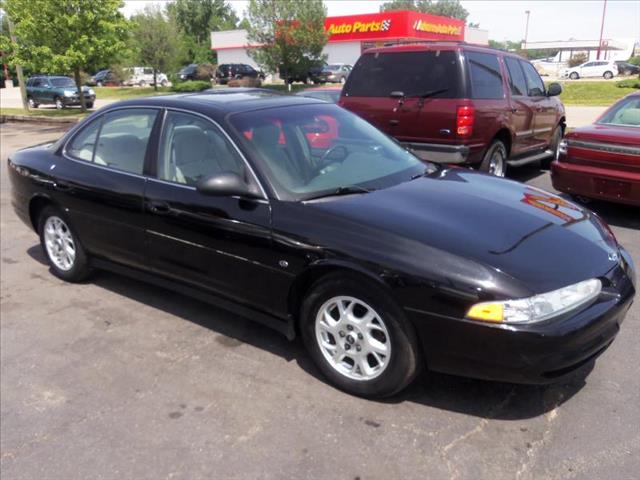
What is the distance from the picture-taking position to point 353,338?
124 inches

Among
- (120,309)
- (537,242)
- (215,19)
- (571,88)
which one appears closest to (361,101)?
(120,309)

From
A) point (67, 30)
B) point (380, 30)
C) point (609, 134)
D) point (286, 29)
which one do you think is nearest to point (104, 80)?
point (380, 30)

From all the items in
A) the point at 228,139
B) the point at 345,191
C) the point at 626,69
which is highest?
the point at 228,139

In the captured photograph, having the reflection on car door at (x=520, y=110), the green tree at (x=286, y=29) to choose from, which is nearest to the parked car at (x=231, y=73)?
the green tree at (x=286, y=29)

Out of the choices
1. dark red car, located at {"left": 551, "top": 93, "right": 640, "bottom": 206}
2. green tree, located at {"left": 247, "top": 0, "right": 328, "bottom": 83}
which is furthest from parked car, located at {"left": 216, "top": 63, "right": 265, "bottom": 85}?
dark red car, located at {"left": 551, "top": 93, "right": 640, "bottom": 206}

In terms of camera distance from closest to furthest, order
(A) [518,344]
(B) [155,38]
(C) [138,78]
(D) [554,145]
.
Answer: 1. (A) [518,344]
2. (D) [554,145]
3. (B) [155,38]
4. (C) [138,78]

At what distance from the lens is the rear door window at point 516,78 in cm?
799

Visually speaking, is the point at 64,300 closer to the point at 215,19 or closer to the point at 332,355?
the point at 332,355

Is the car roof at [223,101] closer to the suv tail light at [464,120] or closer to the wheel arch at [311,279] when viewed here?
the wheel arch at [311,279]

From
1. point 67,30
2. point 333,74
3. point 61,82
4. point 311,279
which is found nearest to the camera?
point 311,279

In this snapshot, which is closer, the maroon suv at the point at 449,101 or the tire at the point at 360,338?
the tire at the point at 360,338

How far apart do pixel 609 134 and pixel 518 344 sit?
4431 millimetres

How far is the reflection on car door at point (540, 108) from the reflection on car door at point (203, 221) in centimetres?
600

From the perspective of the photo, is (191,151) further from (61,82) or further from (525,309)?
(61,82)
